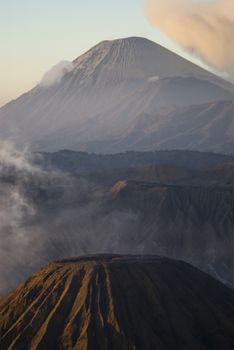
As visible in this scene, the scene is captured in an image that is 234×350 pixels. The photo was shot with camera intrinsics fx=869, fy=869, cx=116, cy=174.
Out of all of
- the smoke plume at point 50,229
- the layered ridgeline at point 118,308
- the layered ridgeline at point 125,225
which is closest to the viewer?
the layered ridgeline at point 118,308

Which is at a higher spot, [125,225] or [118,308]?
[118,308]

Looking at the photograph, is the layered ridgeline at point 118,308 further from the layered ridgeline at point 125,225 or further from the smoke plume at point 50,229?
the layered ridgeline at point 125,225

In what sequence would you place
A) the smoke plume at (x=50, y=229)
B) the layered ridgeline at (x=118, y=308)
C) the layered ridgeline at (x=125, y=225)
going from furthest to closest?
the layered ridgeline at (x=125, y=225)
the smoke plume at (x=50, y=229)
the layered ridgeline at (x=118, y=308)

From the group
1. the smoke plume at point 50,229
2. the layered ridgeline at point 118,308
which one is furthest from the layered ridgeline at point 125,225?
the layered ridgeline at point 118,308

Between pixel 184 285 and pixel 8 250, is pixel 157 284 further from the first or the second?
pixel 8 250

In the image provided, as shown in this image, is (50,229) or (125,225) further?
(125,225)

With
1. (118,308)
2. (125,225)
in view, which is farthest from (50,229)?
(118,308)

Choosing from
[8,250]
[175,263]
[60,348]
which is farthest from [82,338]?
[8,250]

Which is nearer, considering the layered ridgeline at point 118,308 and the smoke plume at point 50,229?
the layered ridgeline at point 118,308

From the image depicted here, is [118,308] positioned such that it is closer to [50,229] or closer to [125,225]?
[50,229]
